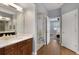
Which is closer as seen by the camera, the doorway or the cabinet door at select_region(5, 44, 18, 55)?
the cabinet door at select_region(5, 44, 18, 55)

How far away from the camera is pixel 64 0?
125cm

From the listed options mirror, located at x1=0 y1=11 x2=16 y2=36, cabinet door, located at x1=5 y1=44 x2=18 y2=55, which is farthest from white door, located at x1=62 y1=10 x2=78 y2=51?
mirror, located at x1=0 y1=11 x2=16 y2=36

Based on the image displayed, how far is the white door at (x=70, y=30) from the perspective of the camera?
256cm

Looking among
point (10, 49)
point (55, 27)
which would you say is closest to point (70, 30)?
point (55, 27)

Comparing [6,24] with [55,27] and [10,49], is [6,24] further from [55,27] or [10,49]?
[55,27]

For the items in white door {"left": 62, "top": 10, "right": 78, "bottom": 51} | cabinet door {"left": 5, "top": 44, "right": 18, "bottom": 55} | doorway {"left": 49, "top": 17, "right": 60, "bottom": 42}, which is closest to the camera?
cabinet door {"left": 5, "top": 44, "right": 18, "bottom": 55}

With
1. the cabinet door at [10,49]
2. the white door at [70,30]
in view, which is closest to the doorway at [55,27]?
the white door at [70,30]

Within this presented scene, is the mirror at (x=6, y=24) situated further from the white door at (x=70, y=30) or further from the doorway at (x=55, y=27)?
the white door at (x=70, y=30)

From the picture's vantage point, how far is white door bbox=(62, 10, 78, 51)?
8.39ft

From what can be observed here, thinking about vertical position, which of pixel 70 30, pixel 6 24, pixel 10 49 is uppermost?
pixel 6 24

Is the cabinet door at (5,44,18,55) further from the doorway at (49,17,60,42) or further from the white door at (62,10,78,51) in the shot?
the white door at (62,10,78,51)

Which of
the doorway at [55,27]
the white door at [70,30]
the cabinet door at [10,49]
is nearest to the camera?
the cabinet door at [10,49]

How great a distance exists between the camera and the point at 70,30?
2658 millimetres

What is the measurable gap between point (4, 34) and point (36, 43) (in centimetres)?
129
